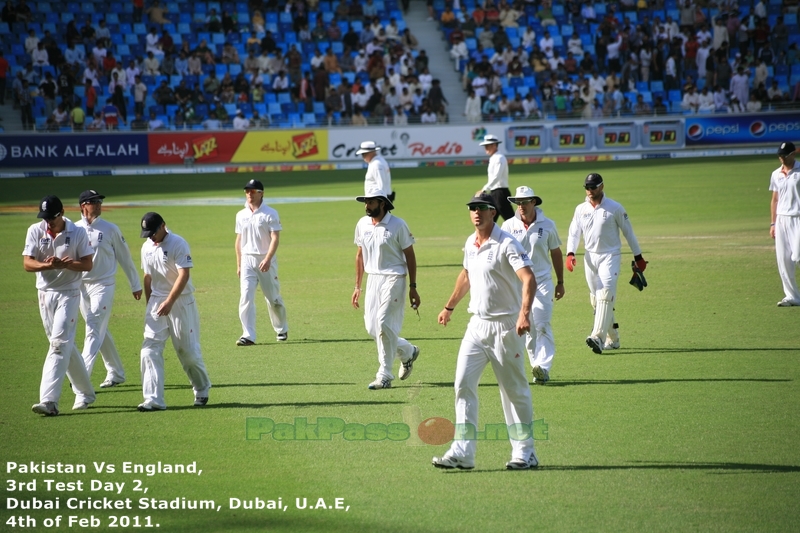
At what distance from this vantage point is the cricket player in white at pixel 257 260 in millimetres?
12492

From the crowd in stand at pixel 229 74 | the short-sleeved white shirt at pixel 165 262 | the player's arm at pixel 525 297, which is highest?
the crowd in stand at pixel 229 74

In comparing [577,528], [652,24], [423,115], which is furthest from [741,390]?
[652,24]

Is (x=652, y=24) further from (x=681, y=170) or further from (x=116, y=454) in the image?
(x=116, y=454)

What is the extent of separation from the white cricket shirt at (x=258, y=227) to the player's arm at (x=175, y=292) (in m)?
3.60

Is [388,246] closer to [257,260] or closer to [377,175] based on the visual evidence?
[257,260]

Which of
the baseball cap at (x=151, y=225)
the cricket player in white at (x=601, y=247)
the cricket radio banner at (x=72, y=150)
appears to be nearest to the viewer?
the baseball cap at (x=151, y=225)

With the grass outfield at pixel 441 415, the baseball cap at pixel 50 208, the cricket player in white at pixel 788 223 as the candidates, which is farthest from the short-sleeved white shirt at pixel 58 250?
the cricket player in white at pixel 788 223

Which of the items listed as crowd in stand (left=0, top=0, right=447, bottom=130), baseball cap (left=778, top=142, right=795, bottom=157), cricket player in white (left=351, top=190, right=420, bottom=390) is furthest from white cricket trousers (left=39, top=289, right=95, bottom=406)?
crowd in stand (left=0, top=0, right=447, bottom=130)

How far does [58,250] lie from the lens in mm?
Answer: 9125

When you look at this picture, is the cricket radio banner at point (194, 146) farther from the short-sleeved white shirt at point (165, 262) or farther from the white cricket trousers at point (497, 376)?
the white cricket trousers at point (497, 376)

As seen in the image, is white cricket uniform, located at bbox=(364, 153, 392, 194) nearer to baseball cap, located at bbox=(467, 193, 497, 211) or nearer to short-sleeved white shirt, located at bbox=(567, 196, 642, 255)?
short-sleeved white shirt, located at bbox=(567, 196, 642, 255)

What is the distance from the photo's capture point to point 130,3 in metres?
43.0

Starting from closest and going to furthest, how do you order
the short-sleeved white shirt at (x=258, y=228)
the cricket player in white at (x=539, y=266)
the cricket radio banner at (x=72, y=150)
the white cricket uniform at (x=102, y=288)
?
the white cricket uniform at (x=102, y=288) < the cricket player in white at (x=539, y=266) < the short-sleeved white shirt at (x=258, y=228) < the cricket radio banner at (x=72, y=150)

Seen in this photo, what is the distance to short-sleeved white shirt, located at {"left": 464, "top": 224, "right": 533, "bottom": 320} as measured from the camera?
721cm
